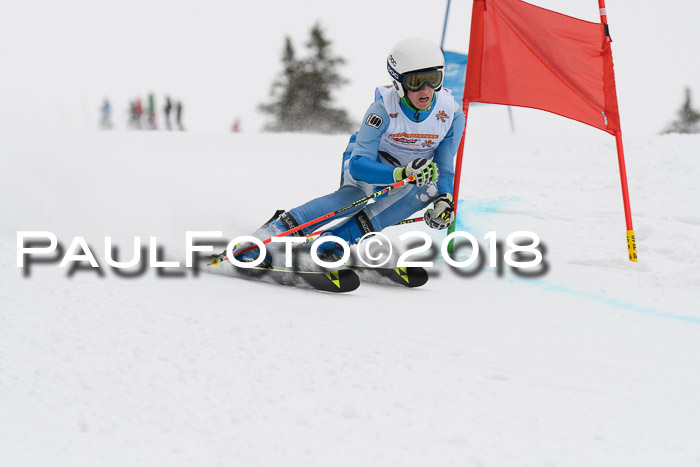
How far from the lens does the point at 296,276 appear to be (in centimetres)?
415

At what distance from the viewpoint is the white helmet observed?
13.8 feet

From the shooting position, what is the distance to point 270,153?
10969 mm

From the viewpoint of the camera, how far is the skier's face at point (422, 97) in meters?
4.27

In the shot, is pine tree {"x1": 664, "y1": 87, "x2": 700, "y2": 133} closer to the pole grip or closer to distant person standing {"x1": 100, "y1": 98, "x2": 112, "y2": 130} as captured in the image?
distant person standing {"x1": 100, "y1": 98, "x2": 112, "y2": 130}

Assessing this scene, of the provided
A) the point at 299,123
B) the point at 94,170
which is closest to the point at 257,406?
the point at 94,170

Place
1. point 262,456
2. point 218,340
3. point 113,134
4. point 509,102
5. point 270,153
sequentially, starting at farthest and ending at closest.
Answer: point 113,134 < point 270,153 < point 509,102 < point 218,340 < point 262,456

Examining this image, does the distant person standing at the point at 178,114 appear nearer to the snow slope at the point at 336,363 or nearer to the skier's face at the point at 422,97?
the snow slope at the point at 336,363

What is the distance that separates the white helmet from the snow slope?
4.67 ft

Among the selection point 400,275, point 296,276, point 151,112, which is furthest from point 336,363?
point 151,112

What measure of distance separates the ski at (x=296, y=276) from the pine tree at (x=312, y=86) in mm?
22443

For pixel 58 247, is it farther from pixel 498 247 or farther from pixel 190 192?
pixel 498 247

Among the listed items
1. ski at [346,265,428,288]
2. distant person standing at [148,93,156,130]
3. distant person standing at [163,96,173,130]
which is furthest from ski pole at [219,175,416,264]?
distant person standing at [148,93,156,130]

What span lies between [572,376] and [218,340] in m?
1.44

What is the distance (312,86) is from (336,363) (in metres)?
25.0
